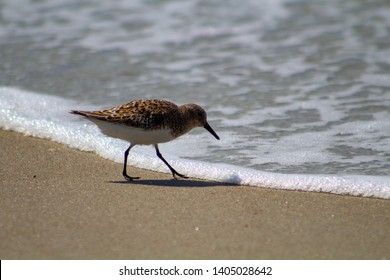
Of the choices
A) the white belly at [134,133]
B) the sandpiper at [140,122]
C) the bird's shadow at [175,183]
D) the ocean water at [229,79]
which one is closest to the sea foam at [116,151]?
the ocean water at [229,79]

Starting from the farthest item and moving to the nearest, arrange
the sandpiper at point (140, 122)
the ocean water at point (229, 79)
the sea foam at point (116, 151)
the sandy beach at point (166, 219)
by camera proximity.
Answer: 1. the ocean water at point (229, 79)
2. the sandpiper at point (140, 122)
3. the sea foam at point (116, 151)
4. the sandy beach at point (166, 219)

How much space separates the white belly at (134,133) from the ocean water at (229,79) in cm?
41

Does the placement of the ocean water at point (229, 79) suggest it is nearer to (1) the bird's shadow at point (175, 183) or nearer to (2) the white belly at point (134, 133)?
(1) the bird's shadow at point (175, 183)

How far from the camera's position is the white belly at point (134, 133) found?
5918 millimetres

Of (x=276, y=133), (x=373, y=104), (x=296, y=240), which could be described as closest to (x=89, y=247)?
(x=296, y=240)

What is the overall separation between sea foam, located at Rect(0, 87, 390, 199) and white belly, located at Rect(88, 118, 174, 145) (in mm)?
408

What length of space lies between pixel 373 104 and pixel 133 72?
2865mm

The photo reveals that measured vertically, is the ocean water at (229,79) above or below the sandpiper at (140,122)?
below

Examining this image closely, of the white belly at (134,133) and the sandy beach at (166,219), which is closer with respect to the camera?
the sandy beach at (166,219)

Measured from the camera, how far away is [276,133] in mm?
7059

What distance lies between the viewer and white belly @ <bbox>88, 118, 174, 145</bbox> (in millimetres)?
5918

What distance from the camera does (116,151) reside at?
6.63 m

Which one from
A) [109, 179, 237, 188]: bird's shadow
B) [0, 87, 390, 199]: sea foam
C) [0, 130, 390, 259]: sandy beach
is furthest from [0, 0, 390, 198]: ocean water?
[0, 130, 390, 259]: sandy beach

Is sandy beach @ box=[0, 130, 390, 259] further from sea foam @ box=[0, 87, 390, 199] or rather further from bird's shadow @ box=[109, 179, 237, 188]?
sea foam @ box=[0, 87, 390, 199]
